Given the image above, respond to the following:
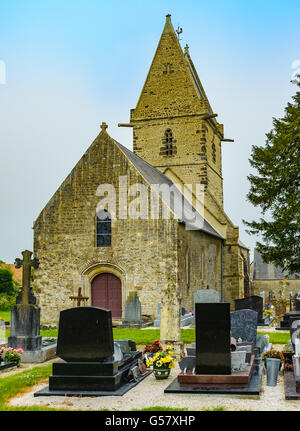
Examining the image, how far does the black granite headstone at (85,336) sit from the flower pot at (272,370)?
3.05 metres

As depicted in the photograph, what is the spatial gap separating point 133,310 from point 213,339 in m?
10.6

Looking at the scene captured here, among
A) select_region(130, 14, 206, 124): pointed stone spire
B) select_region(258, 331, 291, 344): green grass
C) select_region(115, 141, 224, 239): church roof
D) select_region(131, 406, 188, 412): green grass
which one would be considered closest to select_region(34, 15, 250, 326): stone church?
select_region(115, 141, 224, 239): church roof

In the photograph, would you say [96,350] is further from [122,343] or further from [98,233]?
[98,233]

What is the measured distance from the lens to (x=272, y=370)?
9.52 metres

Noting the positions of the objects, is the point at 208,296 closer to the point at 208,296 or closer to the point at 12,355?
the point at 208,296

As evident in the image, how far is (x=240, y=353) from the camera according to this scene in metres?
9.44

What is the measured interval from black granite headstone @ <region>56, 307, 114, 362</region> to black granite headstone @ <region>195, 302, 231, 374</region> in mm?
1678

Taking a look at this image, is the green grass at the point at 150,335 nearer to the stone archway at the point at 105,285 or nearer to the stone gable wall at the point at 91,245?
the stone gable wall at the point at 91,245

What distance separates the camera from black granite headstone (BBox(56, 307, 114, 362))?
9.23 meters

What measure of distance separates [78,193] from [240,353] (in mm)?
14292

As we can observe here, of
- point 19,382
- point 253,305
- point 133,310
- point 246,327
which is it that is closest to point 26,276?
point 19,382

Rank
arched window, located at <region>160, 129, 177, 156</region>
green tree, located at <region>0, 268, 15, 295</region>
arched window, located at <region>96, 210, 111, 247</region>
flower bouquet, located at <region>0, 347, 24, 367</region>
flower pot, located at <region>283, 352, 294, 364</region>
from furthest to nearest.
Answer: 1. arched window, located at <region>160, 129, 177, 156</region>
2. green tree, located at <region>0, 268, 15, 295</region>
3. arched window, located at <region>96, 210, 111, 247</region>
4. flower bouquet, located at <region>0, 347, 24, 367</region>
5. flower pot, located at <region>283, 352, 294, 364</region>

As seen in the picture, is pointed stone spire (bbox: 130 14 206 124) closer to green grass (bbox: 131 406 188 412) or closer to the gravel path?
the gravel path
